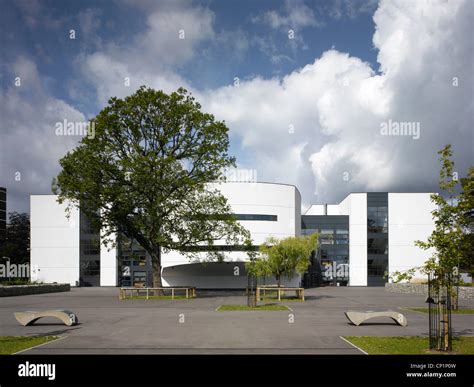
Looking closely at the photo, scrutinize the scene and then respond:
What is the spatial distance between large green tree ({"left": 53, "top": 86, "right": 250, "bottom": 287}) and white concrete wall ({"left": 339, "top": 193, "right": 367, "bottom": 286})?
34984 mm

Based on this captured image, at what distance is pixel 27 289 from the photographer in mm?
46531

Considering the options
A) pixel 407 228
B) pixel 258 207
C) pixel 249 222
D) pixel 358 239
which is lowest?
pixel 358 239

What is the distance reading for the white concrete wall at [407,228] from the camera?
68312 mm

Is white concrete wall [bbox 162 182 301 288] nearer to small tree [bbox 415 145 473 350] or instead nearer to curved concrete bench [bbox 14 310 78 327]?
curved concrete bench [bbox 14 310 78 327]

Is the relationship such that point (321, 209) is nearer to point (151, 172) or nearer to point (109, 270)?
point (109, 270)

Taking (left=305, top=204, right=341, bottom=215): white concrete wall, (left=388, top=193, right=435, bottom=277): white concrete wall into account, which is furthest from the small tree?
(left=305, top=204, right=341, bottom=215): white concrete wall

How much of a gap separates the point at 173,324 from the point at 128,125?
21.8 m

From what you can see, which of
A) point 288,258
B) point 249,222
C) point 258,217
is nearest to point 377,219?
point 258,217

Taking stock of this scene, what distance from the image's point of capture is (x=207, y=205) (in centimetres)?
3928

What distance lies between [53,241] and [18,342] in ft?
202

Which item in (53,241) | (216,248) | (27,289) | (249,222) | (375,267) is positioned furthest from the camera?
(53,241)

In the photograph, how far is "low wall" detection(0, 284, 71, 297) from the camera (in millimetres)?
42594

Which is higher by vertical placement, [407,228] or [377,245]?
[407,228]
